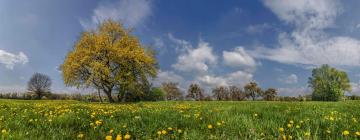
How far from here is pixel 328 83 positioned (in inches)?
3403

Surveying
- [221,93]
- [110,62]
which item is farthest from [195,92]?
[110,62]

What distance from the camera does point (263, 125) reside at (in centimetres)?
505

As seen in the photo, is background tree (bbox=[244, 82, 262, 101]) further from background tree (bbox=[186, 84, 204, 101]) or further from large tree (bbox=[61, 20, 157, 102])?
large tree (bbox=[61, 20, 157, 102])

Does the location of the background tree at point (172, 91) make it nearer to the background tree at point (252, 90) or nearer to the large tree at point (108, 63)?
the background tree at point (252, 90)

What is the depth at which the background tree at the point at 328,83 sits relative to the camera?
83406 millimetres

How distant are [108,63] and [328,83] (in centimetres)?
7660

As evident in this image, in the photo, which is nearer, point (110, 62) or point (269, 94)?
point (110, 62)

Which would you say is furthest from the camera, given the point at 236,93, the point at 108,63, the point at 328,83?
the point at 236,93

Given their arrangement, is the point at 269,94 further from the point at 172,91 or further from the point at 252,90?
the point at 172,91

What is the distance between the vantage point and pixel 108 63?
40.4 metres

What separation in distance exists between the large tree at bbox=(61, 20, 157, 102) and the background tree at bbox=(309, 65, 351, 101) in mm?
67368

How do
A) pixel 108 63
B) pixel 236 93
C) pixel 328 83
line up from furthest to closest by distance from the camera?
pixel 236 93, pixel 328 83, pixel 108 63

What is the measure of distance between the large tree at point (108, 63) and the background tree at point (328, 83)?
67368 mm

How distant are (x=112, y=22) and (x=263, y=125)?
41566 mm
